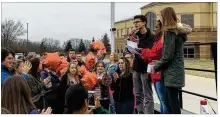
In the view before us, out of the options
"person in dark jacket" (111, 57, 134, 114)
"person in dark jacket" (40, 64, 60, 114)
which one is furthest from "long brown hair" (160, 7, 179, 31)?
"person in dark jacket" (40, 64, 60, 114)

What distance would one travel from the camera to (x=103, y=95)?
4309 mm

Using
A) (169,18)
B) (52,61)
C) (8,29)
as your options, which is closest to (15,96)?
(169,18)

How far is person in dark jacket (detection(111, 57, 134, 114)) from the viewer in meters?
4.29

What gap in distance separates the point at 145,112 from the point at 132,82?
577mm

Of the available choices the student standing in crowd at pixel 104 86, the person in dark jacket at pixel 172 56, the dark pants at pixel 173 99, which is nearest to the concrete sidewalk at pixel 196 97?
the dark pants at pixel 173 99

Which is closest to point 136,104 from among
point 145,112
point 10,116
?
point 145,112

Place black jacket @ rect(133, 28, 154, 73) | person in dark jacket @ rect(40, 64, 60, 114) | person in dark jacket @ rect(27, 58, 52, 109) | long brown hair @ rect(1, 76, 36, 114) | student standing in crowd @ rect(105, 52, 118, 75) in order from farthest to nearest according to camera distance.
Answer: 1. student standing in crowd @ rect(105, 52, 118, 75)
2. person in dark jacket @ rect(40, 64, 60, 114)
3. black jacket @ rect(133, 28, 154, 73)
4. person in dark jacket @ rect(27, 58, 52, 109)
5. long brown hair @ rect(1, 76, 36, 114)

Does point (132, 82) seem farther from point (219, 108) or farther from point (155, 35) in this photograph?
point (219, 108)

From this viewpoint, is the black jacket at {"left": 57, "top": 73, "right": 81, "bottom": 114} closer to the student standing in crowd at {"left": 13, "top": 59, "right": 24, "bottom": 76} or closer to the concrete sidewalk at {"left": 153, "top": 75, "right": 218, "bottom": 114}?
the student standing in crowd at {"left": 13, "top": 59, "right": 24, "bottom": 76}

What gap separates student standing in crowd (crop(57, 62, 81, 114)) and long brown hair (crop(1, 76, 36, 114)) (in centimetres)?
153

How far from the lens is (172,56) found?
3141 mm

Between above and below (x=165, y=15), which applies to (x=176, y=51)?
below

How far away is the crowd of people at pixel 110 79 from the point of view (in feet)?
8.04

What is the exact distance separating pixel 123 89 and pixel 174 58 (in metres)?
1.27
